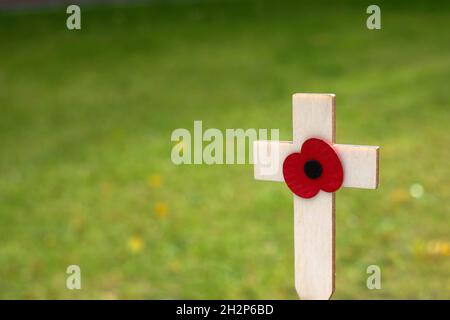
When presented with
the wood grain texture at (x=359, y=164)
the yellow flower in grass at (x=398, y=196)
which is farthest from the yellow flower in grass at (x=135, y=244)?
the wood grain texture at (x=359, y=164)

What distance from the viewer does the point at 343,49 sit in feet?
37.1

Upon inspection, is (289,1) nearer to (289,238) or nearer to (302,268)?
(289,238)

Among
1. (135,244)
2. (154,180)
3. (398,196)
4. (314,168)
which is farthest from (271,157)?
(154,180)

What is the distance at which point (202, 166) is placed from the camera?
6254 millimetres

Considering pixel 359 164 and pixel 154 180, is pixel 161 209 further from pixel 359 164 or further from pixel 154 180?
pixel 359 164

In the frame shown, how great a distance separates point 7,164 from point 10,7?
34.7 feet

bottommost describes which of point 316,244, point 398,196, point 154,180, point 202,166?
point 316,244

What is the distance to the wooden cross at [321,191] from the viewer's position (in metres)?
2.37

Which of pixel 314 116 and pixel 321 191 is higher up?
pixel 314 116

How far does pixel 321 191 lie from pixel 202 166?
3.85 m

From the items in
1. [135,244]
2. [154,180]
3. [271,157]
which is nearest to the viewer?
[271,157]

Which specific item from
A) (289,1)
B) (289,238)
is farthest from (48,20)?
(289,238)

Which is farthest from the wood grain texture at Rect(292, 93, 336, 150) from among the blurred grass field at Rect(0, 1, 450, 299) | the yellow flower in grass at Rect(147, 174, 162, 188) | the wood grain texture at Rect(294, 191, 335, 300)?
the yellow flower in grass at Rect(147, 174, 162, 188)

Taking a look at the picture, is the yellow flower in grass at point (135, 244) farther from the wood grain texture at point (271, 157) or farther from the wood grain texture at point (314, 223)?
the wood grain texture at point (314, 223)
